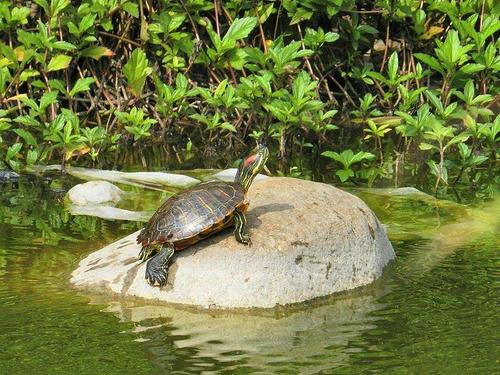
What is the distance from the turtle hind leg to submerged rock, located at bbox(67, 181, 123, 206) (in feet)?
8.47

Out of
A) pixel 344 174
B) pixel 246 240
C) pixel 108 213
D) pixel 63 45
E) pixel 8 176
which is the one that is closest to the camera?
pixel 246 240

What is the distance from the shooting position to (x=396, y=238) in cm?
767

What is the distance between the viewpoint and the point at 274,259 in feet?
20.4

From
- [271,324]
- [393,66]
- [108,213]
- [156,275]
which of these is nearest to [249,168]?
[156,275]

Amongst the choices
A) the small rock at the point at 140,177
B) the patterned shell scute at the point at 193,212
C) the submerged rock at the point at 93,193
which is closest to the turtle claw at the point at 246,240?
the patterned shell scute at the point at 193,212

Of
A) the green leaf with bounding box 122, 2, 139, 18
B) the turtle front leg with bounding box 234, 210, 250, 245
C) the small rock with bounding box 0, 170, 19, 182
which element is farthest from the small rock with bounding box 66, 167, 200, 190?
the turtle front leg with bounding box 234, 210, 250, 245

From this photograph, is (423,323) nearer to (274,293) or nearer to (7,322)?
(274,293)

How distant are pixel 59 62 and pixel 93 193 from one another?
7.98ft

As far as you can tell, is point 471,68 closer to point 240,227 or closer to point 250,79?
point 250,79

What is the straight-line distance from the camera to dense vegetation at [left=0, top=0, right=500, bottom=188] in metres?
9.98

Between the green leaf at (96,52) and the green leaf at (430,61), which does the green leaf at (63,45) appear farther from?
the green leaf at (430,61)

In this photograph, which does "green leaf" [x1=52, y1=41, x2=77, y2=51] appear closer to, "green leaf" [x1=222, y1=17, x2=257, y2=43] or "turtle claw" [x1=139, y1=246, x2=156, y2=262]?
"green leaf" [x1=222, y1=17, x2=257, y2=43]

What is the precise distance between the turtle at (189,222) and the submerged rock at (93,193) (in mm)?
2322

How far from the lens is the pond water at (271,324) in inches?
204
